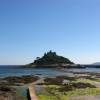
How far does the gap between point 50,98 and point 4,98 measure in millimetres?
5707

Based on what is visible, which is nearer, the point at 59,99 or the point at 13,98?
the point at 59,99

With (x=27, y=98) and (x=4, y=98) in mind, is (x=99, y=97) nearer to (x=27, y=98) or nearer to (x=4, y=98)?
(x=27, y=98)

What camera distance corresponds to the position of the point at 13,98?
30.5 metres

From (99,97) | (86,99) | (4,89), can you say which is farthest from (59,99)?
(4,89)

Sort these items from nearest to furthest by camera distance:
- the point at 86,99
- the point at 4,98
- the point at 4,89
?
1. the point at 86,99
2. the point at 4,98
3. the point at 4,89

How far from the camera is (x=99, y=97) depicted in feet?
98.0

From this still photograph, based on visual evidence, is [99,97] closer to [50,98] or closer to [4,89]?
[50,98]

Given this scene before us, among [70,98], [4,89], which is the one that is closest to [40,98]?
[70,98]

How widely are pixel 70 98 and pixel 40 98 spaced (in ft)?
11.7

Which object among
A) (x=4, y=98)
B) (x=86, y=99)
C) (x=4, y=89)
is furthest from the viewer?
(x=4, y=89)

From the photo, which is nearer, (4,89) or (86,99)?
(86,99)

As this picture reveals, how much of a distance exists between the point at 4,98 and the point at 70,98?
8.08 metres

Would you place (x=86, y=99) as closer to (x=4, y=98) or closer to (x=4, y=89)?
(x=4, y=98)

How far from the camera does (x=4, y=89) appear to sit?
125 feet
